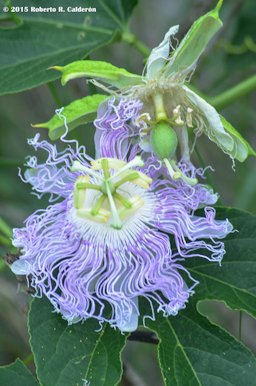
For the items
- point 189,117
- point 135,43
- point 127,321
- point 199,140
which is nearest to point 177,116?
point 189,117

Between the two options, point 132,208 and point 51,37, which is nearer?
point 132,208

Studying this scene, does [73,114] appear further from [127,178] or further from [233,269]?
[233,269]

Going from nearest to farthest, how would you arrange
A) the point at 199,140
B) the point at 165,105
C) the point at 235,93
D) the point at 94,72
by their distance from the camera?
the point at 94,72, the point at 165,105, the point at 235,93, the point at 199,140

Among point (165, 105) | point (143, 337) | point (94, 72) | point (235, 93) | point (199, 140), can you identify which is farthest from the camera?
point (199, 140)

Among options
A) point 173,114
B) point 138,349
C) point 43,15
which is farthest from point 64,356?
point 138,349

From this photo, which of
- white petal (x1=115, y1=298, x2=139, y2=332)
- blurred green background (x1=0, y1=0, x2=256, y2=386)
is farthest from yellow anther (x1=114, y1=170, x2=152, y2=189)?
blurred green background (x1=0, y1=0, x2=256, y2=386)

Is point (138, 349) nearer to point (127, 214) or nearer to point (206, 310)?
point (206, 310)

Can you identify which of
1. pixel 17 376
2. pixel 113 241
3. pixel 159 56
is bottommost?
pixel 17 376
